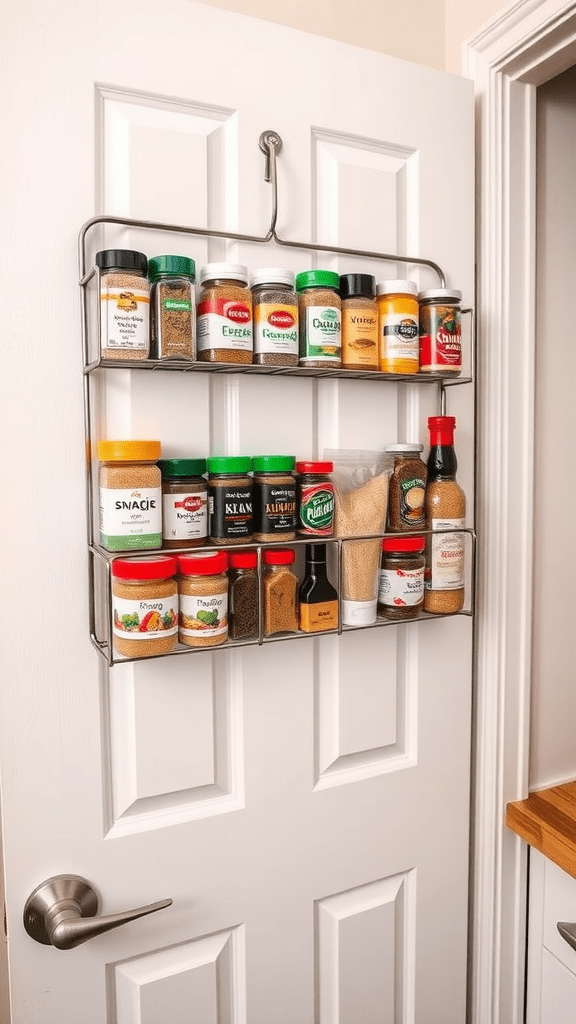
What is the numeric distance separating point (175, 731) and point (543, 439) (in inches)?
28.7

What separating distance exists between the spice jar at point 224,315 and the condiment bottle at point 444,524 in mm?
306

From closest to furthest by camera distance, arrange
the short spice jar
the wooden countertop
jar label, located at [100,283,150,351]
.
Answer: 1. jar label, located at [100,283,150,351]
2. the short spice jar
3. the wooden countertop

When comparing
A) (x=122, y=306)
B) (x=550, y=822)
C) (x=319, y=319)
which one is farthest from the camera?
(x=550, y=822)

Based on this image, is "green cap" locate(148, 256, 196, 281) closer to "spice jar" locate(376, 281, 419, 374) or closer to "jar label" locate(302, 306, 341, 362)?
"jar label" locate(302, 306, 341, 362)

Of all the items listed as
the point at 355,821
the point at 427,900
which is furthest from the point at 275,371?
the point at 427,900

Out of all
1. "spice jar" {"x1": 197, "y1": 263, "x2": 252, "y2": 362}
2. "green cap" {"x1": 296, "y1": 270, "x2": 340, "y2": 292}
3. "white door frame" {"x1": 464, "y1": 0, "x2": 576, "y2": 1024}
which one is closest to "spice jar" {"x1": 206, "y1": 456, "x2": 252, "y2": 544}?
"spice jar" {"x1": 197, "y1": 263, "x2": 252, "y2": 362}

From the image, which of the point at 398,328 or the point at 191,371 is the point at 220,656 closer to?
the point at 191,371

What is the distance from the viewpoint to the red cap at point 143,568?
0.76 m

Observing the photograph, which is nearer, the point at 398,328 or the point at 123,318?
the point at 123,318

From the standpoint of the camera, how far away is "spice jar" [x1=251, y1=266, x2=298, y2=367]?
2.72ft

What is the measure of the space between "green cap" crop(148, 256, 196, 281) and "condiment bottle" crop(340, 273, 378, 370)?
0.69 ft

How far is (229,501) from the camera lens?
82 centimetres

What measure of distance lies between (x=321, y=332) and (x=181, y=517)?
11.2 inches

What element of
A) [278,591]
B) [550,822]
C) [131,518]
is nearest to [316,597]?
[278,591]
